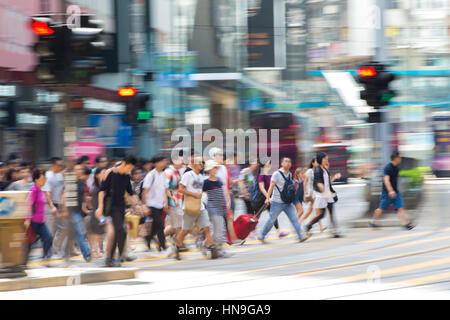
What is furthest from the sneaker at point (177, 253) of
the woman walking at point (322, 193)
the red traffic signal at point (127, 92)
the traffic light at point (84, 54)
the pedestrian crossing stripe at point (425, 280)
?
the red traffic signal at point (127, 92)

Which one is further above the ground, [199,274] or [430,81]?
[430,81]

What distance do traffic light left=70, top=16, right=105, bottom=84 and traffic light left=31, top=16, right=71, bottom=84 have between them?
88 mm

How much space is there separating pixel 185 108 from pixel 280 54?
1471 cm

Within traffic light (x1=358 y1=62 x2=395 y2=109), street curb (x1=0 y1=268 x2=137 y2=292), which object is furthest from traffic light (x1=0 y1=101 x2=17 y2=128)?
street curb (x1=0 y1=268 x2=137 y2=292)

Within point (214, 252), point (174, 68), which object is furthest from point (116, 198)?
point (174, 68)

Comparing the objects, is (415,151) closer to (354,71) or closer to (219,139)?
(354,71)

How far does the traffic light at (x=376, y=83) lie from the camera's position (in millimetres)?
15102

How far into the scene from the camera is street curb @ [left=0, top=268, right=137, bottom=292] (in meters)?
9.01

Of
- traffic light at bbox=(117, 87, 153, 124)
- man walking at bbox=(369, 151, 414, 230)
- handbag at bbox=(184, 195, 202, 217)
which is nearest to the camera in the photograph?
handbag at bbox=(184, 195, 202, 217)

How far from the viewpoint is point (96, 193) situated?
39.4 ft

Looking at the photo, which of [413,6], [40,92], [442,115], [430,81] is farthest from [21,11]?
[413,6]

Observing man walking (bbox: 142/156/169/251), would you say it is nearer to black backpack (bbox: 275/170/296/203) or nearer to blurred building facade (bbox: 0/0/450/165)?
black backpack (bbox: 275/170/296/203)

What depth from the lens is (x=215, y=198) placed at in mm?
12250

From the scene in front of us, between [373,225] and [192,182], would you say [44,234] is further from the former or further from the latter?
[373,225]
